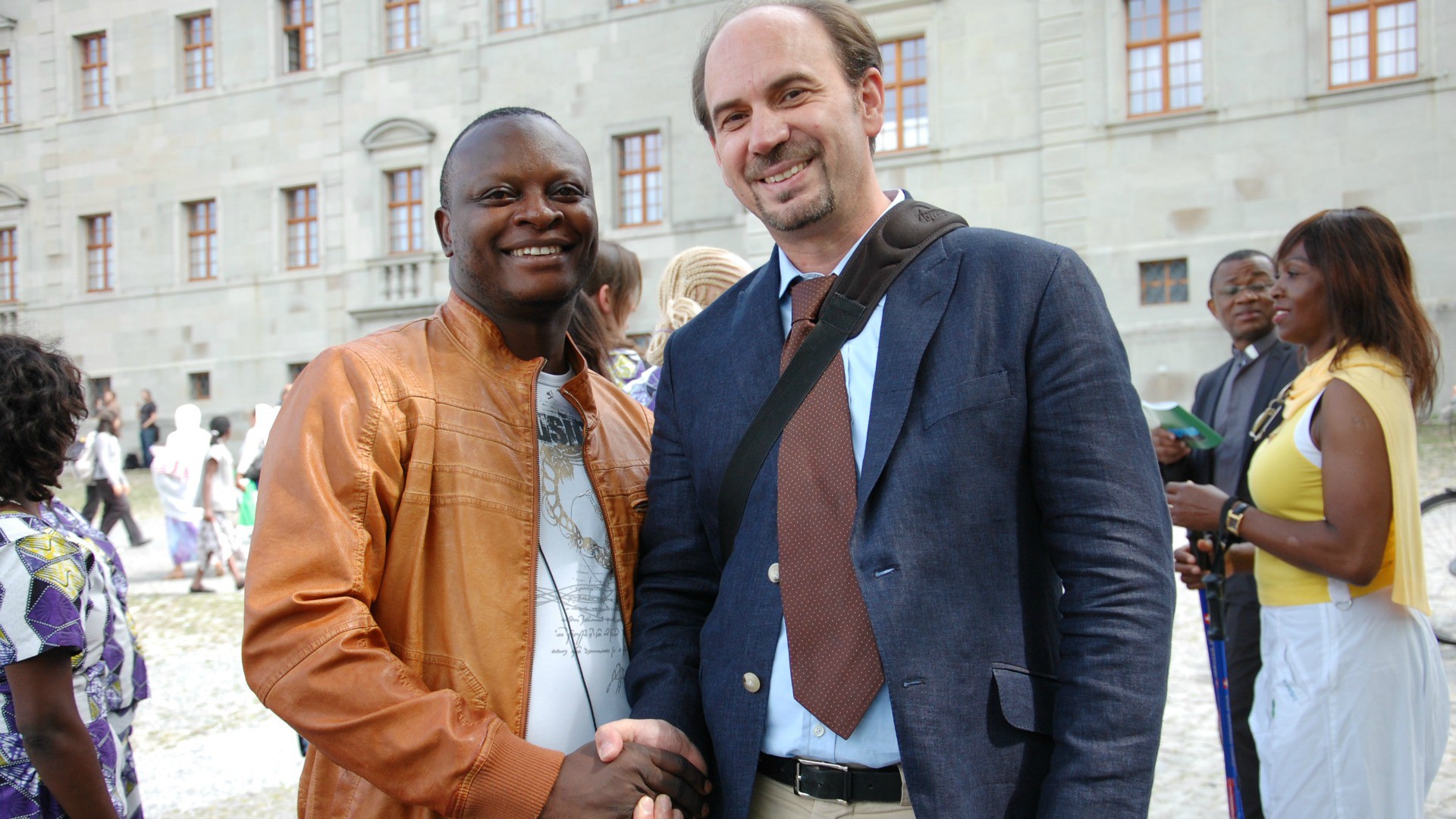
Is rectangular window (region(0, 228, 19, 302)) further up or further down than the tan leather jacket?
further up

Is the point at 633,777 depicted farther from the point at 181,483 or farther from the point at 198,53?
the point at 198,53

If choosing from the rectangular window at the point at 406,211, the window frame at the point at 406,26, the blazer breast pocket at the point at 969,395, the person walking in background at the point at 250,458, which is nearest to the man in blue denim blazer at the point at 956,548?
the blazer breast pocket at the point at 969,395

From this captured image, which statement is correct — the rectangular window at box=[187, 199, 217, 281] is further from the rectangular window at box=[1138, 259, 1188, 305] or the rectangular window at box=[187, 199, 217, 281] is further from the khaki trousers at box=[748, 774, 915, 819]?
the khaki trousers at box=[748, 774, 915, 819]

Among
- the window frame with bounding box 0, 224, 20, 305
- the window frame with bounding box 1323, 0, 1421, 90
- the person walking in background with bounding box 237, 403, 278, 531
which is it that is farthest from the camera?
the window frame with bounding box 0, 224, 20, 305

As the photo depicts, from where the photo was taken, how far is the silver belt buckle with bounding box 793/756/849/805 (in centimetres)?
180

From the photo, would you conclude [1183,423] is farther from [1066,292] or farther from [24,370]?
[24,370]

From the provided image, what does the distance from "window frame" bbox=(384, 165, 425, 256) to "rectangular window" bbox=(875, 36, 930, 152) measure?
11.1m

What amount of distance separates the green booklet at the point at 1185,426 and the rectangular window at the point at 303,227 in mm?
24712

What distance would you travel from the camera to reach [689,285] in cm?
402

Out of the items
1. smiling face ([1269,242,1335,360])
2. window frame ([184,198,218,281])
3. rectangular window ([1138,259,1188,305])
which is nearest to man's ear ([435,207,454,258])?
smiling face ([1269,242,1335,360])

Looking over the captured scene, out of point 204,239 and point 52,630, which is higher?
point 204,239

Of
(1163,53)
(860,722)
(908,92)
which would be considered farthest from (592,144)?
(860,722)

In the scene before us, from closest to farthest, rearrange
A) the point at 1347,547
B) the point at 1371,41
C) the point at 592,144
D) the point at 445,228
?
the point at 445,228 → the point at 1347,547 → the point at 1371,41 → the point at 592,144

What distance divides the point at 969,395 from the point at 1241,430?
132 inches
